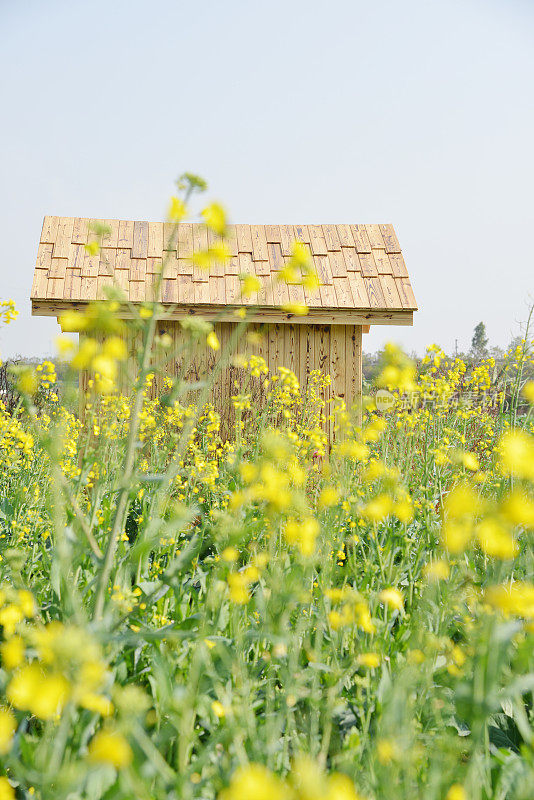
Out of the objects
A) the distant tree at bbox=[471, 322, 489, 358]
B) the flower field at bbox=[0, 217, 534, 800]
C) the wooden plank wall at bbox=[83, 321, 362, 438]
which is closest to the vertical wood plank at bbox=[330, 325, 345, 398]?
the wooden plank wall at bbox=[83, 321, 362, 438]

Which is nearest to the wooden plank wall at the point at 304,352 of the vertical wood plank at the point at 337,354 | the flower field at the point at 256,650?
the vertical wood plank at the point at 337,354

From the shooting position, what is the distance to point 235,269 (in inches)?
306

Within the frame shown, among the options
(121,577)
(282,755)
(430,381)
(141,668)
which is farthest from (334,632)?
(430,381)

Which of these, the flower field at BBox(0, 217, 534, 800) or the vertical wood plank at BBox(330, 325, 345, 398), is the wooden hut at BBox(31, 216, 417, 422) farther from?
the flower field at BBox(0, 217, 534, 800)

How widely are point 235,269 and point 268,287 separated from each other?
0.99m

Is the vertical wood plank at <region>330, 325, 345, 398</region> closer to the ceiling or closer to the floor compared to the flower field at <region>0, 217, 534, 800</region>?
closer to the ceiling

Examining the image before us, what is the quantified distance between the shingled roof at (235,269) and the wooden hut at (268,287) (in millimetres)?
13

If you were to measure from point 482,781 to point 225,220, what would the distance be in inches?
71.1

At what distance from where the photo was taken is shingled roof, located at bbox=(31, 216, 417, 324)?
725cm

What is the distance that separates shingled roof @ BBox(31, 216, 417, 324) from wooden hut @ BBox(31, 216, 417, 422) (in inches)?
0.5

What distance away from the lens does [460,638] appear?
3127 mm

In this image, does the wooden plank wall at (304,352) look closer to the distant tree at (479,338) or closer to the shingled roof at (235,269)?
the shingled roof at (235,269)

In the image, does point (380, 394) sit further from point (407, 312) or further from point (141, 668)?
point (141, 668)

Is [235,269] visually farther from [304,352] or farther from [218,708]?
[218,708]
